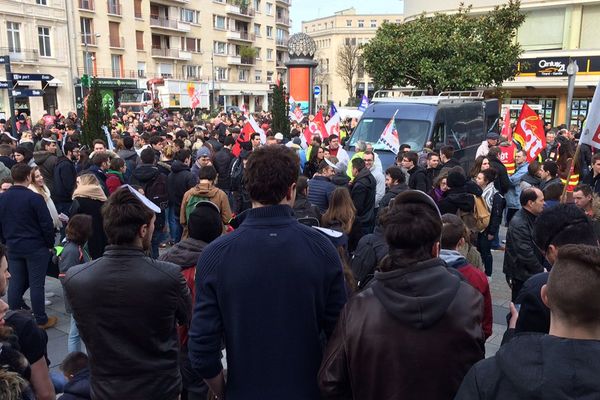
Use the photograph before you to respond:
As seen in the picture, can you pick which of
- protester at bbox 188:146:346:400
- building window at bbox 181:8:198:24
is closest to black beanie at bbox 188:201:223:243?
protester at bbox 188:146:346:400

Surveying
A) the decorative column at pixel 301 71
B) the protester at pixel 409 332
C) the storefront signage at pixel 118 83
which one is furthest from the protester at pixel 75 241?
the storefront signage at pixel 118 83

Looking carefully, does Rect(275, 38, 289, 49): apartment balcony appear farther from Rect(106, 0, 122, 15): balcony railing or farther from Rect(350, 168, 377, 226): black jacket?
Rect(350, 168, 377, 226): black jacket

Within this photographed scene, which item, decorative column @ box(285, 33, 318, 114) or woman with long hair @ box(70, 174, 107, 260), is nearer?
woman with long hair @ box(70, 174, 107, 260)

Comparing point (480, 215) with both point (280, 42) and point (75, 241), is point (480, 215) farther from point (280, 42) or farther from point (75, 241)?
point (280, 42)

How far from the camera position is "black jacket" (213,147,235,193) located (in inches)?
388

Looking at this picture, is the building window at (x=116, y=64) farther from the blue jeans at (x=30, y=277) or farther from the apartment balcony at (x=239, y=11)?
the blue jeans at (x=30, y=277)

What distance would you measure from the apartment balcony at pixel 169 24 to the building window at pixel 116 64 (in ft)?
18.8

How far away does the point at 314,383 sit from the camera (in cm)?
237

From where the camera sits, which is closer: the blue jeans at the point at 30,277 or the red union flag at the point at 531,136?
the blue jeans at the point at 30,277

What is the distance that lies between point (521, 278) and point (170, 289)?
3.21m

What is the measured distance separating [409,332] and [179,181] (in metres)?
6.33

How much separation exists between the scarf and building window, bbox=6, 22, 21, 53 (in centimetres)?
3796

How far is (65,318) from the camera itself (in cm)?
619

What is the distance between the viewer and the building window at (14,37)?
3766 cm
